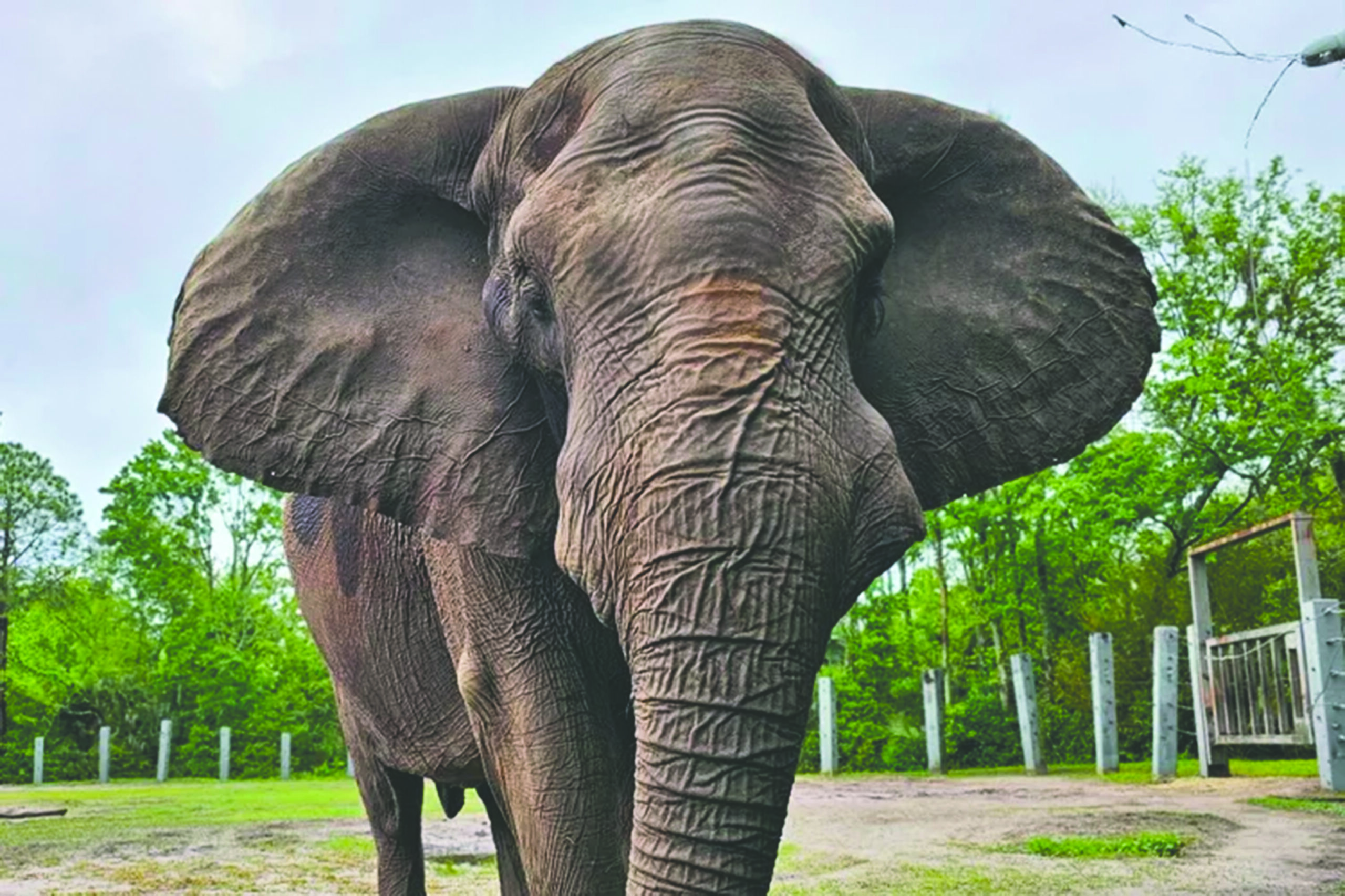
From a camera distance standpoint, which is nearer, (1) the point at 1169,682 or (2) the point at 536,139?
(2) the point at 536,139

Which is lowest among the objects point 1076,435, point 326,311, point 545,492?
point 545,492

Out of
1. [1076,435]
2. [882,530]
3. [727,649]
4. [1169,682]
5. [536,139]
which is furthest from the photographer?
[1169,682]

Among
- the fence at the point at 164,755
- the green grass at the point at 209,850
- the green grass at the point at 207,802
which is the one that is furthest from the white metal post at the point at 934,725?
the fence at the point at 164,755

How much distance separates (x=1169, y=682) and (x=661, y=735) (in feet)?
63.0

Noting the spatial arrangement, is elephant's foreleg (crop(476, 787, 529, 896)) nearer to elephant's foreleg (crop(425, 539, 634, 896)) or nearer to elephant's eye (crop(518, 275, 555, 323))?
elephant's foreleg (crop(425, 539, 634, 896))

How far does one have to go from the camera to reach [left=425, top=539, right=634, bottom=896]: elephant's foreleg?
4.39 m

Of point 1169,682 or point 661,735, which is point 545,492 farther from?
point 1169,682

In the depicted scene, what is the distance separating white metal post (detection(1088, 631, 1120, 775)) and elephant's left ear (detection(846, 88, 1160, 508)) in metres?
18.8

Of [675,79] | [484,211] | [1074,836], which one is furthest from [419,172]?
[1074,836]

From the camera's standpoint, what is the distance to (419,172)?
428cm

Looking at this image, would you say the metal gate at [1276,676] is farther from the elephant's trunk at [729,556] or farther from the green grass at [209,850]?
the elephant's trunk at [729,556]

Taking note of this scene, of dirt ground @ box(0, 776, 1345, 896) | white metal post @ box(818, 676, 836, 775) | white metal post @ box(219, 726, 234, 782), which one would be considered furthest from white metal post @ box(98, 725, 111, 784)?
dirt ground @ box(0, 776, 1345, 896)

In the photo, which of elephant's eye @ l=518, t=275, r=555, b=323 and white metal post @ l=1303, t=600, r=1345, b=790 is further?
white metal post @ l=1303, t=600, r=1345, b=790

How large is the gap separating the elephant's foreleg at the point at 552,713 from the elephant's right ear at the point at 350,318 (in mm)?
435
